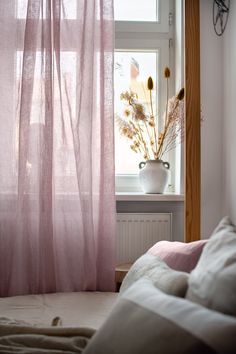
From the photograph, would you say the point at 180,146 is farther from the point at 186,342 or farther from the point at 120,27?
the point at 186,342

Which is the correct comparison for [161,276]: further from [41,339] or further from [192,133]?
[192,133]

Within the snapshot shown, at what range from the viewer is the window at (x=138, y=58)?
8.72 feet

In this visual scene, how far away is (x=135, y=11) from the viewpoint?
2703 mm

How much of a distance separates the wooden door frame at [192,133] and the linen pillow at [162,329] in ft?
4.21

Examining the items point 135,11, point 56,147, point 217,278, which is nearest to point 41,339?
point 217,278

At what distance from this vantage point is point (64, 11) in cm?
224

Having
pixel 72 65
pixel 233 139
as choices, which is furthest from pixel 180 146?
pixel 72 65

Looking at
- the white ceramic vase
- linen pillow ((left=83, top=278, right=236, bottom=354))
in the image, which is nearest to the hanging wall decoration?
the white ceramic vase

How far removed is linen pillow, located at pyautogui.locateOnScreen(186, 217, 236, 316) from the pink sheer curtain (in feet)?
3.67

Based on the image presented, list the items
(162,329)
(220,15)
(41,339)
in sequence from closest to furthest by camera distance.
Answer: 1. (162,329)
2. (41,339)
3. (220,15)

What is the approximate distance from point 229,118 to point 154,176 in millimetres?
523

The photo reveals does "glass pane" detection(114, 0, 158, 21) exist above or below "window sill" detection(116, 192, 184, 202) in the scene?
above

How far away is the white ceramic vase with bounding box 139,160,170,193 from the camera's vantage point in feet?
7.99

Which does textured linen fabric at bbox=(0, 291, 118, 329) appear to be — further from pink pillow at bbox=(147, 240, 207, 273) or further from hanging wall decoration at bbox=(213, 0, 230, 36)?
hanging wall decoration at bbox=(213, 0, 230, 36)
